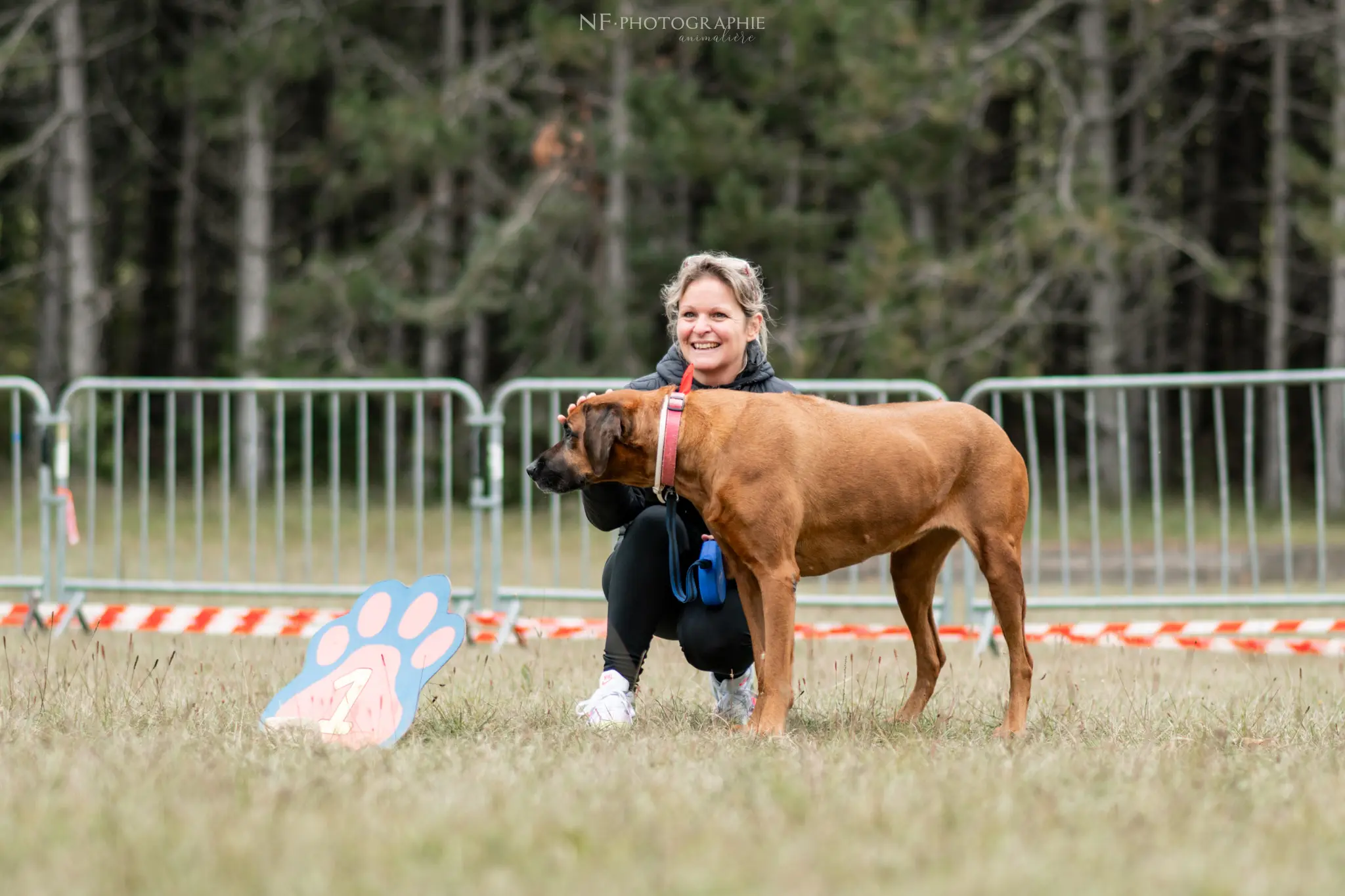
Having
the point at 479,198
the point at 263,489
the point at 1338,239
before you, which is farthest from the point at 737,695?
the point at 479,198

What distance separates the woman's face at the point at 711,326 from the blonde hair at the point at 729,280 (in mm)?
21

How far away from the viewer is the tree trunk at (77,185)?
63.7 feet

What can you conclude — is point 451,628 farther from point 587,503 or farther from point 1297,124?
point 1297,124

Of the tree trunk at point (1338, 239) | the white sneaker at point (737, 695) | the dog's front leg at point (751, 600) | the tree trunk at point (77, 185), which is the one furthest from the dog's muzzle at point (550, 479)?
the tree trunk at point (77, 185)

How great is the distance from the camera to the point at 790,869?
2.78 metres

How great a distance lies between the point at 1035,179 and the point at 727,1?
682cm

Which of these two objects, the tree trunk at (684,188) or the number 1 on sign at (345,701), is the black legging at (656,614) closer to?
the number 1 on sign at (345,701)

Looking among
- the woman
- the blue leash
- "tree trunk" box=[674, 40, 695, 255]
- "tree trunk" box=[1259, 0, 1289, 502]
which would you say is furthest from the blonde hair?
"tree trunk" box=[1259, 0, 1289, 502]

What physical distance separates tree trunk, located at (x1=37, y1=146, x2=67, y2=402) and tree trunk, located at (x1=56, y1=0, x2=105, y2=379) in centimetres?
179

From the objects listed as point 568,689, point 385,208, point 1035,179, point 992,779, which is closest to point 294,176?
point 385,208

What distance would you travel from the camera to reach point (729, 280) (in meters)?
5.09

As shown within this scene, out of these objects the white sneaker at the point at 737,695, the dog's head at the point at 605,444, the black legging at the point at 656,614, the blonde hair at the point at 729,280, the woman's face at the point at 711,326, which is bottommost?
the white sneaker at the point at 737,695

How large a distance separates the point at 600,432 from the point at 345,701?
119 cm

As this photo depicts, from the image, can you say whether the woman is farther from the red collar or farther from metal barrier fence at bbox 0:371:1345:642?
metal barrier fence at bbox 0:371:1345:642
